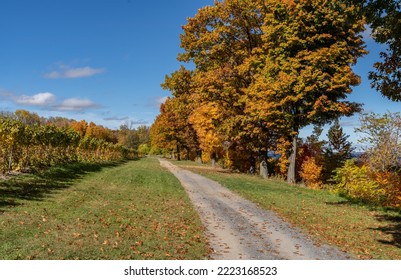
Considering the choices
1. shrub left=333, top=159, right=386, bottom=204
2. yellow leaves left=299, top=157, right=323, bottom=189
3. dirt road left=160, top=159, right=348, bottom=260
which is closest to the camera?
dirt road left=160, top=159, right=348, bottom=260

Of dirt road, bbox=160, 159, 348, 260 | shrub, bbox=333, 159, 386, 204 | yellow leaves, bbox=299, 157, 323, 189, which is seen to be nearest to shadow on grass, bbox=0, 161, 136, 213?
dirt road, bbox=160, 159, 348, 260

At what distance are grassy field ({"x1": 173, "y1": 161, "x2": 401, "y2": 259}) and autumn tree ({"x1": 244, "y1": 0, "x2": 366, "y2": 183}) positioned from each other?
6081mm

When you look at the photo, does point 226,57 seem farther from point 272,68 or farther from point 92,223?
point 92,223

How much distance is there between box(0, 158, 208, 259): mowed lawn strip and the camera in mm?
8328

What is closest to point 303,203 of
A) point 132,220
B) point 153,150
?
point 132,220

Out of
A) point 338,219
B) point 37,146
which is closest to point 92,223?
point 338,219

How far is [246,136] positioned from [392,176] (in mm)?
11999

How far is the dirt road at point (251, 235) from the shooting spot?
360 inches

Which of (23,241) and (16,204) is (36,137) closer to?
(16,204)

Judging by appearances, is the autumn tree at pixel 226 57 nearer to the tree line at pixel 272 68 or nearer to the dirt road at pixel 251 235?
the tree line at pixel 272 68

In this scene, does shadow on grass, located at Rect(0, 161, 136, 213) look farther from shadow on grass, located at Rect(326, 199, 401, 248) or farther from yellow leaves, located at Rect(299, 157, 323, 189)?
yellow leaves, located at Rect(299, 157, 323, 189)

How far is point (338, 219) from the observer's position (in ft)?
47.3

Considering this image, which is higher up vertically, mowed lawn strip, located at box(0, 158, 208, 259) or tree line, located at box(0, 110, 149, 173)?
tree line, located at box(0, 110, 149, 173)

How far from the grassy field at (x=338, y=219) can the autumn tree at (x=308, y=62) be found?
20.0ft
